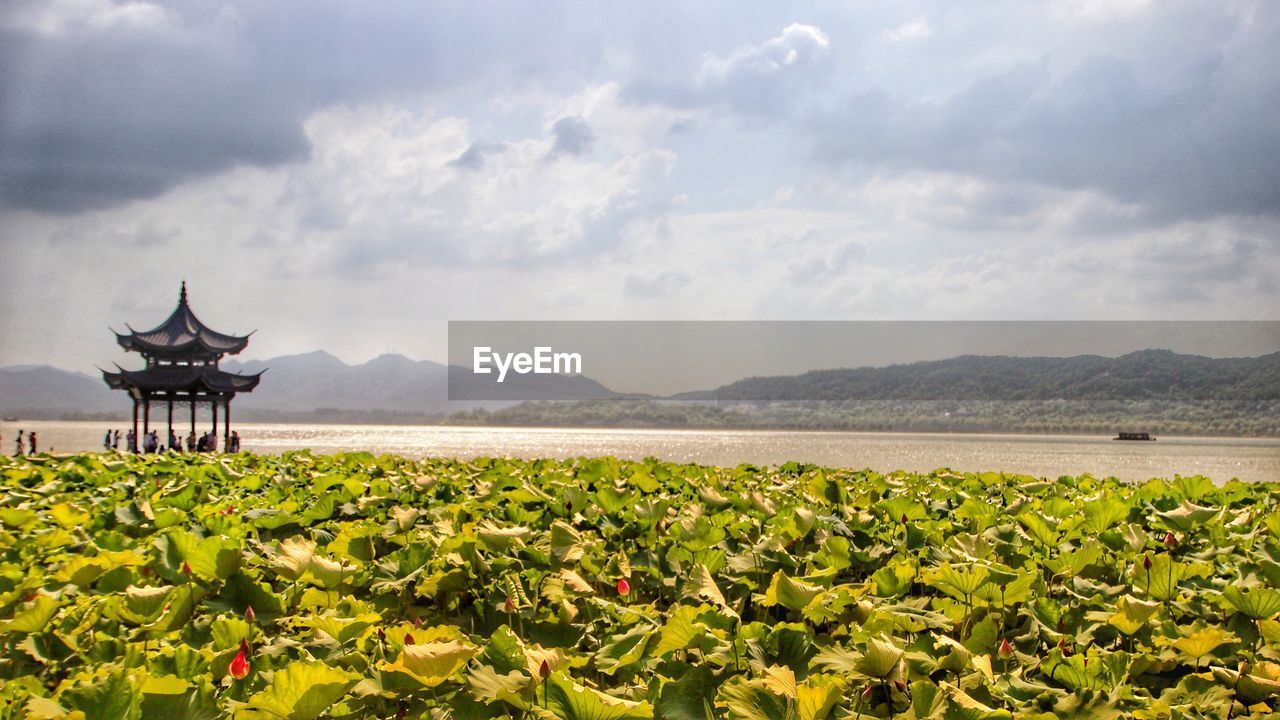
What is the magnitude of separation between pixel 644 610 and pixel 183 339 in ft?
128

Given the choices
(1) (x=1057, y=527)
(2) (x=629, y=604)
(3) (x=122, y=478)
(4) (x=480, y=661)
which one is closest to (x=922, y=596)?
(1) (x=1057, y=527)

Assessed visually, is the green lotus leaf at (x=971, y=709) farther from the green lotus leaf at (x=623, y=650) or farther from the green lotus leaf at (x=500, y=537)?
the green lotus leaf at (x=500, y=537)

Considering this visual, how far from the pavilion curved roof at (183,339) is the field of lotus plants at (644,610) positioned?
34641 millimetres

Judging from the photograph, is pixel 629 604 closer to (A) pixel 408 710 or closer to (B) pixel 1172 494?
(A) pixel 408 710

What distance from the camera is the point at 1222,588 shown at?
8.98ft

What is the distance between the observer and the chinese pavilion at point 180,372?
34156mm

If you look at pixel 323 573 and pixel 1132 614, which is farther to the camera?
pixel 323 573

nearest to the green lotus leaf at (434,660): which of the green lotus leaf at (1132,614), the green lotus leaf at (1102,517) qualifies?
the green lotus leaf at (1132,614)

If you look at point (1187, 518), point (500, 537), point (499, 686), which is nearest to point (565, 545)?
point (500, 537)

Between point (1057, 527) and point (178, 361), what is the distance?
3844 centimetres

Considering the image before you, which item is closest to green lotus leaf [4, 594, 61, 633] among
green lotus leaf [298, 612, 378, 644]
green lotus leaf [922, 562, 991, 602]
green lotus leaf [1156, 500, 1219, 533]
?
green lotus leaf [298, 612, 378, 644]

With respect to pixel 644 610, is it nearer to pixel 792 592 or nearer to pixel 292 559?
pixel 792 592

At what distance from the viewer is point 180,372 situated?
34688 mm

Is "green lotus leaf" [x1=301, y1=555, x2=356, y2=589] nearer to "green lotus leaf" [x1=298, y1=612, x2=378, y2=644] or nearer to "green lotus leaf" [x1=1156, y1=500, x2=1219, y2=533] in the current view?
"green lotus leaf" [x1=298, y1=612, x2=378, y2=644]
